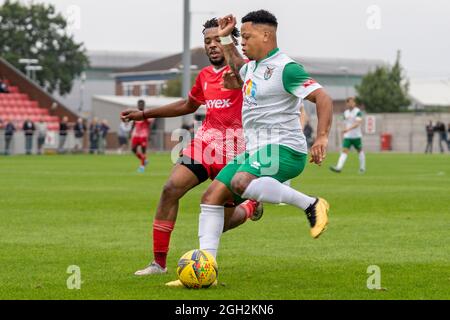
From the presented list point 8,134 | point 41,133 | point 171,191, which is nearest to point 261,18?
point 171,191

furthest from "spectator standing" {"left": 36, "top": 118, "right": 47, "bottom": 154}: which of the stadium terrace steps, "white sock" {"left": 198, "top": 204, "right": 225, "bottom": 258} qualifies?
"white sock" {"left": 198, "top": 204, "right": 225, "bottom": 258}

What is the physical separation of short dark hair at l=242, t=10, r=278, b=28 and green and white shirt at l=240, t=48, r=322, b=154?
25 centimetres

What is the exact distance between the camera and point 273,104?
8.95 meters

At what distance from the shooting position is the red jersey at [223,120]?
9984mm

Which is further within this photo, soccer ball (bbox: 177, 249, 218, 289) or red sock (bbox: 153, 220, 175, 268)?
red sock (bbox: 153, 220, 175, 268)

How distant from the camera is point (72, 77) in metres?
92.4

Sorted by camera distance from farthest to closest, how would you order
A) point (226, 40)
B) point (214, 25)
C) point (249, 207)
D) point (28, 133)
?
1. point (28, 133)
2. point (249, 207)
3. point (214, 25)
4. point (226, 40)

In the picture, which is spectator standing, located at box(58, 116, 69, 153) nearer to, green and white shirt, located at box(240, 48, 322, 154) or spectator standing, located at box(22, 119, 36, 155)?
spectator standing, located at box(22, 119, 36, 155)

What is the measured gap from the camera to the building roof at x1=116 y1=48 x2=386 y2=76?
121000mm

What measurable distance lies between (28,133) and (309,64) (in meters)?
91.7

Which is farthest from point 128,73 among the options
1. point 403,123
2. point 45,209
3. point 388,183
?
point 45,209

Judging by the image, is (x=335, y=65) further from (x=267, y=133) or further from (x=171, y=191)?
(x=267, y=133)

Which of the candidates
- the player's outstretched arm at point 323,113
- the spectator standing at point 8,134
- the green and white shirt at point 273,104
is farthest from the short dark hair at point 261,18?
the spectator standing at point 8,134
